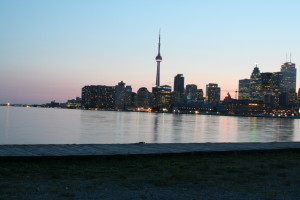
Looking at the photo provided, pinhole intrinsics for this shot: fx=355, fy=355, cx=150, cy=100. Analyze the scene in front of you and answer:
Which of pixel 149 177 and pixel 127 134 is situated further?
pixel 127 134

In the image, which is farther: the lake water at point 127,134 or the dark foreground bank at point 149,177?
the lake water at point 127,134

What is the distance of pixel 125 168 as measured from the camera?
1183 centimetres

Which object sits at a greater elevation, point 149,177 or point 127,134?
point 149,177

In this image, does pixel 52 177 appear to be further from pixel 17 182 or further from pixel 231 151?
pixel 231 151

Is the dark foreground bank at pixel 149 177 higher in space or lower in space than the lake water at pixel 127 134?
higher

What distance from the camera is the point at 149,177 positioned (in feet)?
34.2

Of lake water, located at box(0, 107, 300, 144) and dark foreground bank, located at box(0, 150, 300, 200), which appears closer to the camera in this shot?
dark foreground bank, located at box(0, 150, 300, 200)

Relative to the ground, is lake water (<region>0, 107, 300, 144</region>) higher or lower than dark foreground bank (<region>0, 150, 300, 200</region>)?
lower

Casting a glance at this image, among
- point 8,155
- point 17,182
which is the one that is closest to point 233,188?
point 17,182

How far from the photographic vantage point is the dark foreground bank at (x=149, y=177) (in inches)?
329

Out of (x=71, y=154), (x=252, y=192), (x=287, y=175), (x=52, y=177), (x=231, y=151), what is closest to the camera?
(x=252, y=192)

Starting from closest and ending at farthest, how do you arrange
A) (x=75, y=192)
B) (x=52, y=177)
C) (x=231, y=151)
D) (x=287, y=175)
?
1. (x=75, y=192)
2. (x=52, y=177)
3. (x=287, y=175)
4. (x=231, y=151)

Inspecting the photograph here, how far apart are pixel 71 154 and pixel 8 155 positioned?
215cm

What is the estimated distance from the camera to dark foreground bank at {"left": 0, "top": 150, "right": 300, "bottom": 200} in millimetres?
8367
